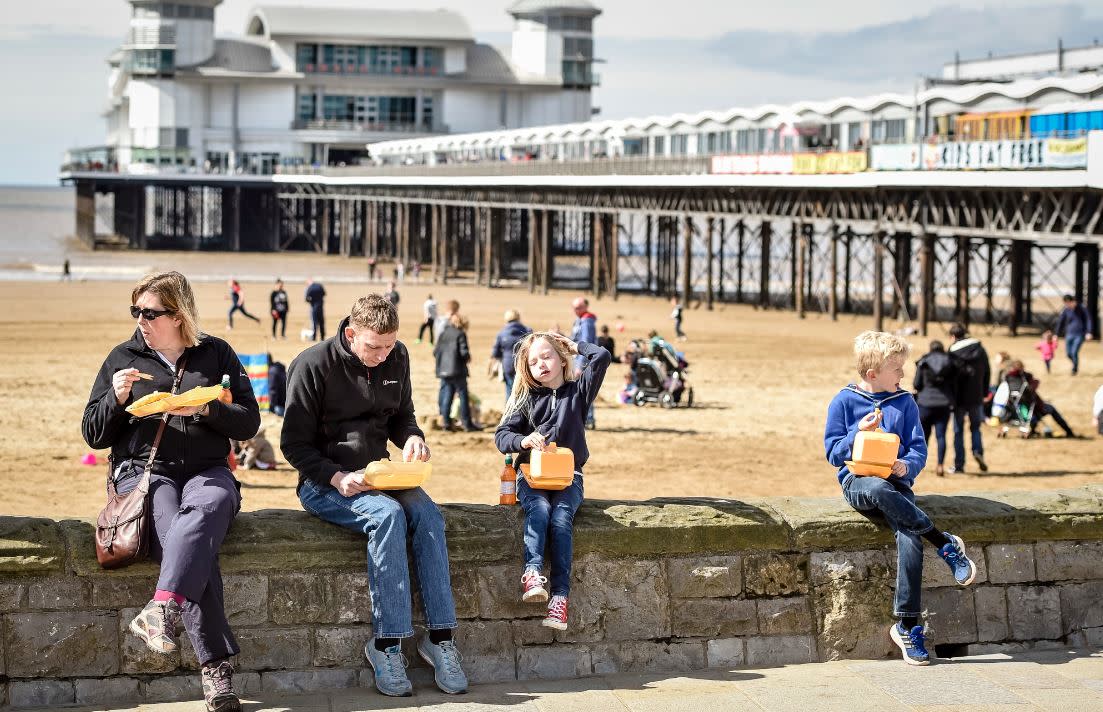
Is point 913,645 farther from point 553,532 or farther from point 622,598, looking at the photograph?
point 553,532

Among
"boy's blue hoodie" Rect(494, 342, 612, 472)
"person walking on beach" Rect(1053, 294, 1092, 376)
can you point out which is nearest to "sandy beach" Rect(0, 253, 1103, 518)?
"person walking on beach" Rect(1053, 294, 1092, 376)

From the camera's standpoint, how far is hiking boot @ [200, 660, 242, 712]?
5.04 m

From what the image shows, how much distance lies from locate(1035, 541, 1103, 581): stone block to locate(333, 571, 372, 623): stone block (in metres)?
2.58

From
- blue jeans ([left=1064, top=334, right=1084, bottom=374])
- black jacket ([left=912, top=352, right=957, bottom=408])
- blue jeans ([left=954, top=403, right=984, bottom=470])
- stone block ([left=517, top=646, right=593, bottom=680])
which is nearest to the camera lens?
stone block ([left=517, top=646, right=593, bottom=680])

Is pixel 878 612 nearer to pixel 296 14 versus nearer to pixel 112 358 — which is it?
pixel 112 358

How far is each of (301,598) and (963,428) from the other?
10.0 metres

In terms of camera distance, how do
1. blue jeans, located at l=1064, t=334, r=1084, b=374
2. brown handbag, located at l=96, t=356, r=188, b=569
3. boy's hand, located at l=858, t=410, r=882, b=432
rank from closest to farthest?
brown handbag, located at l=96, t=356, r=188, b=569
boy's hand, located at l=858, t=410, r=882, b=432
blue jeans, located at l=1064, t=334, r=1084, b=374

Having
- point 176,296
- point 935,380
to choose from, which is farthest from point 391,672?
point 935,380

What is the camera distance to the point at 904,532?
19.3 feet

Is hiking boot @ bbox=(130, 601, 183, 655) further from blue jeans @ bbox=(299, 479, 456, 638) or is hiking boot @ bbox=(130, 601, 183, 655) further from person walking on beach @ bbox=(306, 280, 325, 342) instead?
person walking on beach @ bbox=(306, 280, 325, 342)

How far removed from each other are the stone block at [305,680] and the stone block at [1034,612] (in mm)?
2525

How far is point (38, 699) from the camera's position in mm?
5188

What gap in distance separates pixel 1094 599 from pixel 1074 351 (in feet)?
60.8

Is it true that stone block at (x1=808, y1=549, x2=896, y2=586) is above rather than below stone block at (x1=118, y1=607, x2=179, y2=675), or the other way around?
above
